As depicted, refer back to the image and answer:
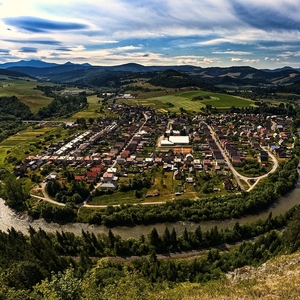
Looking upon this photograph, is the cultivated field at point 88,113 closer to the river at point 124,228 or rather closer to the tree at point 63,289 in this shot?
the river at point 124,228

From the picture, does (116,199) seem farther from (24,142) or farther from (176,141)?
(24,142)

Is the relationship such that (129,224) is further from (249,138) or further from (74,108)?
(74,108)

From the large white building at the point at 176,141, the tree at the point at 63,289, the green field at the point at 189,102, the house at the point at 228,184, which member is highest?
the green field at the point at 189,102

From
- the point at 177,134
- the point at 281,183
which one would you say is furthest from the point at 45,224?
the point at 177,134

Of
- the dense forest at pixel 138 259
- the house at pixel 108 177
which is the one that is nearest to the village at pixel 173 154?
the house at pixel 108 177

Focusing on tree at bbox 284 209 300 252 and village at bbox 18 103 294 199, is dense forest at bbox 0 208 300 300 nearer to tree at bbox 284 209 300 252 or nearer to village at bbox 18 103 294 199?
tree at bbox 284 209 300 252

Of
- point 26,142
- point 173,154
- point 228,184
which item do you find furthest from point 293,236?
point 26,142

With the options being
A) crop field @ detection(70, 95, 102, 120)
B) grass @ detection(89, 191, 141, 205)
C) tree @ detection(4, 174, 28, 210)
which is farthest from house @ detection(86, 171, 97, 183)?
crop field @ detection(70, 95, 102, 120)
